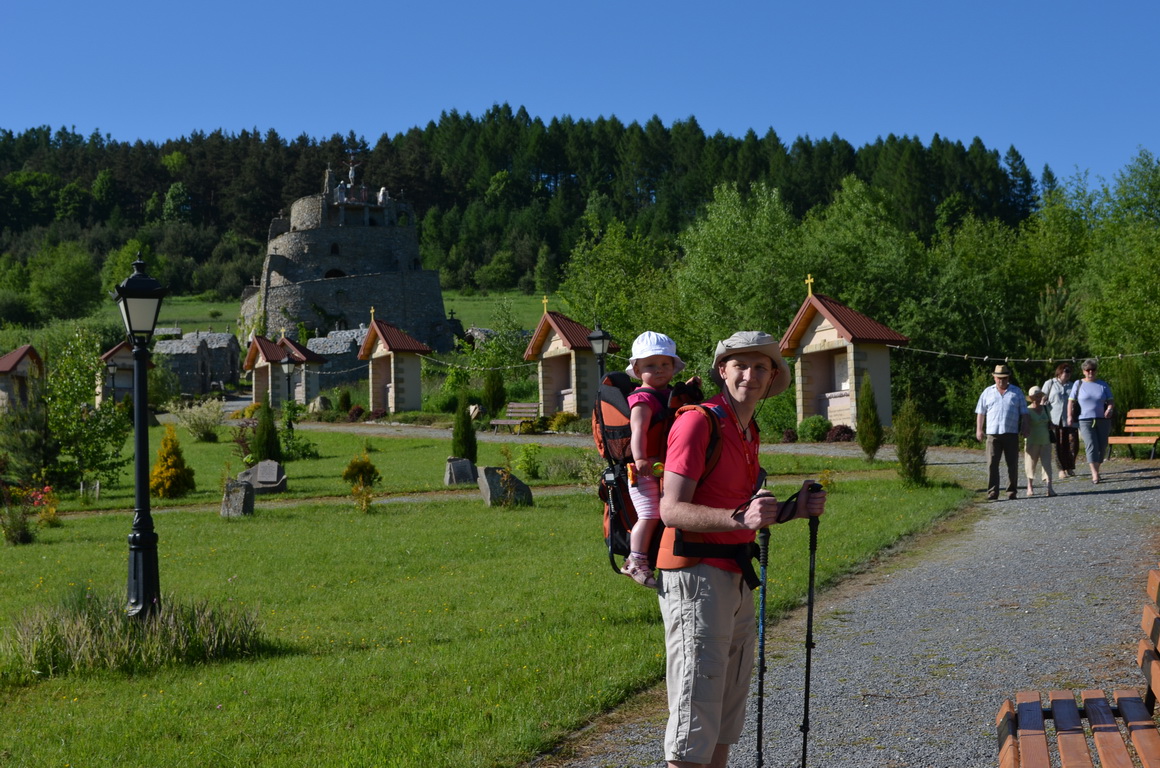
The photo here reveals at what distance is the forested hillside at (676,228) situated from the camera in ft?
→ 99.2

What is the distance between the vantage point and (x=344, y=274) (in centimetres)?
7288

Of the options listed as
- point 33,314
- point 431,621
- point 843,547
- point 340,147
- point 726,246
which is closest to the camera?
point 431,621

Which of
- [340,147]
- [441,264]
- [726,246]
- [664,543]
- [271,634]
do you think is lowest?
[271,634]

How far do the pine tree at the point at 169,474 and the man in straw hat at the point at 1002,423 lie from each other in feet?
46.3

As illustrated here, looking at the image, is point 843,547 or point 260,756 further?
point 843,547

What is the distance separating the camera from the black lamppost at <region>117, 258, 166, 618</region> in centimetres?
775

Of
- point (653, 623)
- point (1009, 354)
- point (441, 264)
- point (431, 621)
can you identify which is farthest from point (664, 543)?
point (441, 264)

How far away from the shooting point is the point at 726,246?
126ft

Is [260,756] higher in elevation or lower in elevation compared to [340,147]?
Answer: lower

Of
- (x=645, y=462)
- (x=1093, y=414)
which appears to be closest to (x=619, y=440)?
(x=645, y=462)

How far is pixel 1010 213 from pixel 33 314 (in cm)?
8108

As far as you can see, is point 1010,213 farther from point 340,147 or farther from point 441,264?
point 340,147

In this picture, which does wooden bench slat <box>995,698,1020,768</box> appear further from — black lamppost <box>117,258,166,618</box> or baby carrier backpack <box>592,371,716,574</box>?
black lamppost <box>117,258,166,618</box>

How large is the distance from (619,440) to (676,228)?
9673cm
